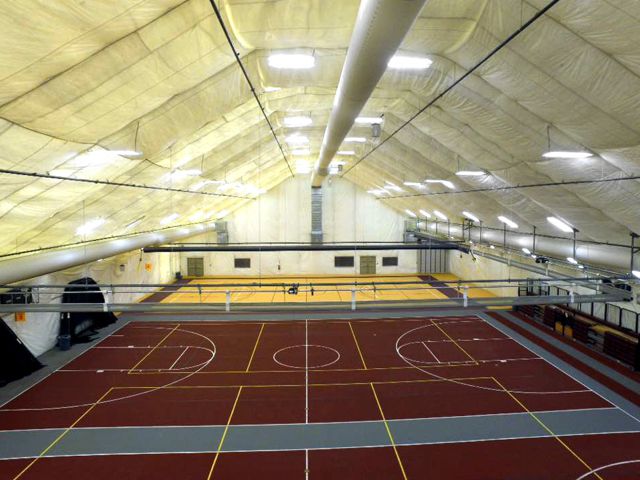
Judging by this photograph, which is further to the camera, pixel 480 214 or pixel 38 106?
pixel 480 214

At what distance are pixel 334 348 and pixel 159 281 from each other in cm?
1784

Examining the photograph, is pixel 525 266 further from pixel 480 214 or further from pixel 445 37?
pixel 445 37

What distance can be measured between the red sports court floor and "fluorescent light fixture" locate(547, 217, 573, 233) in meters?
4.84

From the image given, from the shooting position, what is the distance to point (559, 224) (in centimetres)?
1423

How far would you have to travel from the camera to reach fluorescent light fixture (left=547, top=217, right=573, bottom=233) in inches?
548

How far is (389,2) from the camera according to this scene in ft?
10.6

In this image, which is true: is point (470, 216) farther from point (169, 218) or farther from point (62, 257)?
point (62, 257)

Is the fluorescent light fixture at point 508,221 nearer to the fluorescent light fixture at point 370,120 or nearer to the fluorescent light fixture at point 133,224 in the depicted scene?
the fluorescent light fixture at point 370,120

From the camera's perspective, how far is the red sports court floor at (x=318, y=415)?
855 cm

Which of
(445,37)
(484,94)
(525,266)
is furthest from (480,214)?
(445,37)

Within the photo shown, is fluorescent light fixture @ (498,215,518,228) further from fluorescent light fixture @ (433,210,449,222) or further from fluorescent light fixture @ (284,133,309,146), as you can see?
fluorescent light fixture @ (284,133,309,146)

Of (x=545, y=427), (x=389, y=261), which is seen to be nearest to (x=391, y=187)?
(x=389, y=261)

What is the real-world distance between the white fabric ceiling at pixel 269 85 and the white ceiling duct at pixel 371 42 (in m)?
1.57

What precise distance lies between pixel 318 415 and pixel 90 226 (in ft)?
34.2
